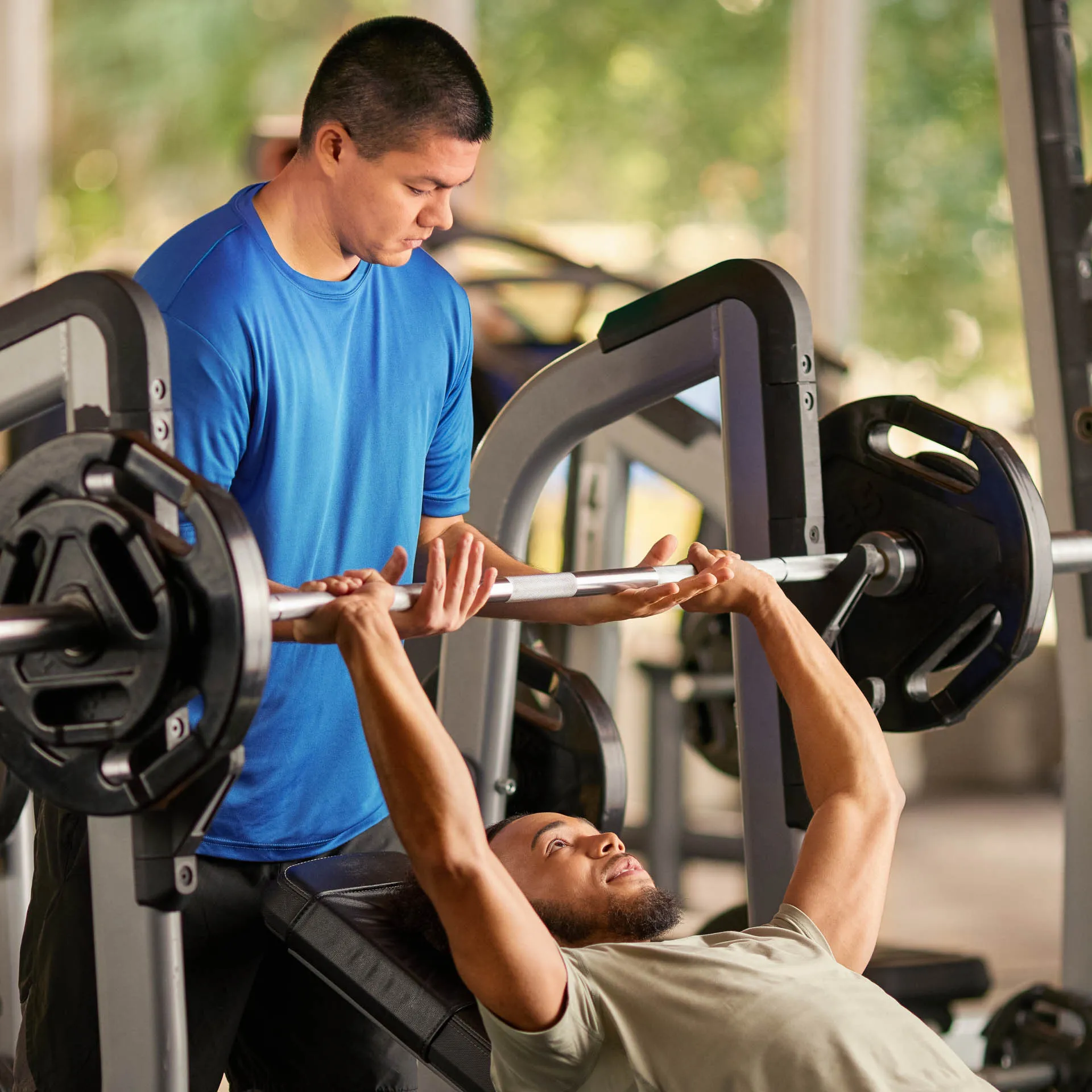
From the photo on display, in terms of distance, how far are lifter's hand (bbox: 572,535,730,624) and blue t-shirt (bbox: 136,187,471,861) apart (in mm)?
236

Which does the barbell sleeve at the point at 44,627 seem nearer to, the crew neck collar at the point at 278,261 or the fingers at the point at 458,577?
the fingers at the point at 458,577

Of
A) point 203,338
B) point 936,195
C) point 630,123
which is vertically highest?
point 630,123

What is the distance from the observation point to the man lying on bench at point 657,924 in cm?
111

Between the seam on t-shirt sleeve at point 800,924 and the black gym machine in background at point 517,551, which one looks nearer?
the black gym machine in background at point 517,551

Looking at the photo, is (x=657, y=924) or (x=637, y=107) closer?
(x=657, y=924)

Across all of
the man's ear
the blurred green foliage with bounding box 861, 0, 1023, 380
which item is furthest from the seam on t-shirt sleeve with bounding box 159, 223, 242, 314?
the blurred green foliage with bounding box 861, 0, 1023, 380

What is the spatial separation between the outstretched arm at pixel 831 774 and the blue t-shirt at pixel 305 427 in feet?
1.15

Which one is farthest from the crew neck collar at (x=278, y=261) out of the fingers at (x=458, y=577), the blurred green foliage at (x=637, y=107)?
the blurred green foliage at (x=637, y=107)

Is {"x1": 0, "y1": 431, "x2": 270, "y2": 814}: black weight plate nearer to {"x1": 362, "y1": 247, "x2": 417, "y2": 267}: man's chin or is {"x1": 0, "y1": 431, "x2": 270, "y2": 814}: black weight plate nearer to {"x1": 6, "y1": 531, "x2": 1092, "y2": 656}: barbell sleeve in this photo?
{"x1": 6, "y1": 531, "x2": 1092, "y2": 656}: barbell sleeve

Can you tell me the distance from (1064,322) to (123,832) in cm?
177

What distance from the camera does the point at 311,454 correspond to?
1.41 metres

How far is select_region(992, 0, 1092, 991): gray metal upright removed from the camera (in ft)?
7.36

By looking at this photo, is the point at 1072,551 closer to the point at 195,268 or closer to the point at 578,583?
the point at 578,583

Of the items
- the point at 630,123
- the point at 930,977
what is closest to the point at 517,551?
the point at 930,977
